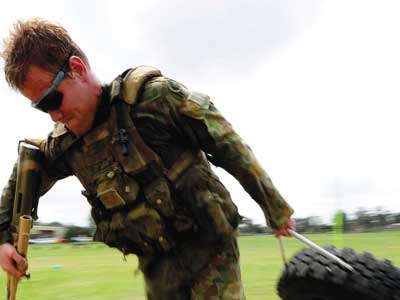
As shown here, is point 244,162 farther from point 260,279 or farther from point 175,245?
point 260,279

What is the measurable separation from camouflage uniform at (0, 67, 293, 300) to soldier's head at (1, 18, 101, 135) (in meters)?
0.08

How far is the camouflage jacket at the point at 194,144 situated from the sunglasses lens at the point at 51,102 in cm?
20

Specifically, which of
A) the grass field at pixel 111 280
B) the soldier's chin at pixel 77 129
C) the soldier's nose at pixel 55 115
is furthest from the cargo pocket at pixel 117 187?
the grass field at pixel 111 280

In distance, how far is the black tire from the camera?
3.07m

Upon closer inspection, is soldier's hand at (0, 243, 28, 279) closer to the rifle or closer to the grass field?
the rifle

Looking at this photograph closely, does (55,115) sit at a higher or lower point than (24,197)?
higher

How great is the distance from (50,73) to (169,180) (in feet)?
2.25

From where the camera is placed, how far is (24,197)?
3141 mm

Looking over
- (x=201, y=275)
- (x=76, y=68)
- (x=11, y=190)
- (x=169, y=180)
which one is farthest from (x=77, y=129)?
(x=201, y=275)

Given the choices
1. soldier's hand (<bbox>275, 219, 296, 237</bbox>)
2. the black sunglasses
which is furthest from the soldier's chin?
soldier's hand (<bbox>275, 219, 296, 237</bbox>)

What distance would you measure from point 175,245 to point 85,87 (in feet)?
2.66

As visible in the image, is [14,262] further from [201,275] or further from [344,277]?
[344,277]

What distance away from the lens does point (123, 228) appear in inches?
115

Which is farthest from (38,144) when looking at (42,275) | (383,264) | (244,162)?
(42,275)
